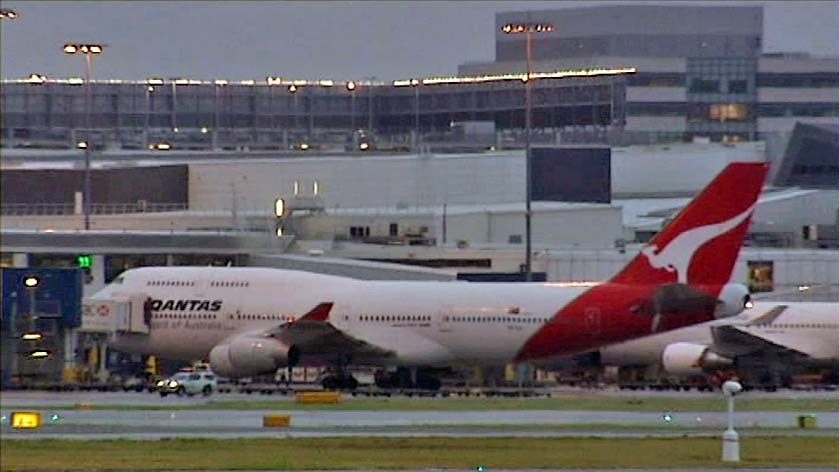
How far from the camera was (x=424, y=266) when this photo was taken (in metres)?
80.9

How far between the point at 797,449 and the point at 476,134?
70.2 metres

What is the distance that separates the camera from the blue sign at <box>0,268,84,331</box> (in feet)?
63.8

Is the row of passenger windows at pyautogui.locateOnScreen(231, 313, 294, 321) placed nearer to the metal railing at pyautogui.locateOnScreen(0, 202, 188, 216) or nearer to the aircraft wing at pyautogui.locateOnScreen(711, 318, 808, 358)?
the metal railing at pyautogui.locateOnScreen(0, 202, 188, 216)

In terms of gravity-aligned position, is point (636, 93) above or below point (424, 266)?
above

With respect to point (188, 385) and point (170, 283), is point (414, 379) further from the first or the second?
point (188, 385)

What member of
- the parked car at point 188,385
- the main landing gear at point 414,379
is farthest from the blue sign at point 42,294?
the main landing gear at point 414,379

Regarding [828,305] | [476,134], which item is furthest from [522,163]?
[828,305]

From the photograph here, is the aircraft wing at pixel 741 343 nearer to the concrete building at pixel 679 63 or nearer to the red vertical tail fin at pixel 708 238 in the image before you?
the red vertical tail fin at pixel 708 238

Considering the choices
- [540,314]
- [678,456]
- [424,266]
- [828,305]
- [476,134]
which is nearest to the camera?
[678,456]

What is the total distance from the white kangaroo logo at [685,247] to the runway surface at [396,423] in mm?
14943

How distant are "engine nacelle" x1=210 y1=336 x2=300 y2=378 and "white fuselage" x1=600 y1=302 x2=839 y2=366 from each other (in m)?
9.31

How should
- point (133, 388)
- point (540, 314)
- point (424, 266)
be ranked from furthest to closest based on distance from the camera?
point (424, 266) → point (540, 314) → point (133, 388)

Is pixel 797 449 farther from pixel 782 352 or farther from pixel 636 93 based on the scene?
pixel 636 93

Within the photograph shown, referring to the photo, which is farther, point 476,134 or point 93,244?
point 476,134
